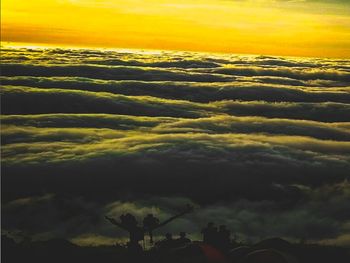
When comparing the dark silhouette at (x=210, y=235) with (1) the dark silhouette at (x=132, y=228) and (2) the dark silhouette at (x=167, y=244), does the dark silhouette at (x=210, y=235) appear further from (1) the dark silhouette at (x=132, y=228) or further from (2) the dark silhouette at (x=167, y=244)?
(1) the dark silhouette at (x=132, y=228)

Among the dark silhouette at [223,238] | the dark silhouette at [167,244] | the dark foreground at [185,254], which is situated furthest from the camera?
the dark silhouette at [223,238]

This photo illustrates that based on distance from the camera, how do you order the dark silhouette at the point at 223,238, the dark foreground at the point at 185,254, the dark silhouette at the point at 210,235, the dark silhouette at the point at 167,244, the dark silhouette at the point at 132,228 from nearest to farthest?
the dark foreground at the point at 185,254
the dark silhouette at the point at 132,228
the dark silhouette at the point at 167,244
the dark silhouette at the point at 210,235
the dark silhouette at the point at 223,238

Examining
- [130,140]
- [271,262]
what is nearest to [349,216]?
[130,140]

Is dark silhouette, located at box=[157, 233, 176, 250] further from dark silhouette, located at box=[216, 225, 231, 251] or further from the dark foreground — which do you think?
dark silhouette, located at box=[216, 225, 231, 251]

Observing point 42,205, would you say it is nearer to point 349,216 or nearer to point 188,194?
point 188,194

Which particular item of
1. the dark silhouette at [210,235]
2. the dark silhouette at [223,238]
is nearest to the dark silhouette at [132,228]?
the dark silhouette at [210,235]

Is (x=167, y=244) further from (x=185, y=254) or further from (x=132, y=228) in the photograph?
(x=185, y=254)

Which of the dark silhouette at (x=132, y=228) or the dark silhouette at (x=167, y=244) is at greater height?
the dark silhouette at (x=132, y=228)

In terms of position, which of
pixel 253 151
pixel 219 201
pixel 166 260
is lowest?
pixel 219 201

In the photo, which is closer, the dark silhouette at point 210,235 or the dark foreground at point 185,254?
the dark foreground at point 185,254

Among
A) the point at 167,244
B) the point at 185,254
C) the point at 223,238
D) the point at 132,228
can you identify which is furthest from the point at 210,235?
the point at 132,228
